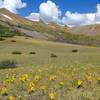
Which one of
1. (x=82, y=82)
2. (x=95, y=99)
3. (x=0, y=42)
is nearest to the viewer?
(x=95, y=99)

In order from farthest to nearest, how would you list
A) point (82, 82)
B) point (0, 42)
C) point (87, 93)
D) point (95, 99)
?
point (0, 42), point (82, 82), point (87, 93), point (95, 99)

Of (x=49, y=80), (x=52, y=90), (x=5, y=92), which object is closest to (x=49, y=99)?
(x=52, y=90)

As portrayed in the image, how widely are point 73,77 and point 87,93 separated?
3.88 m

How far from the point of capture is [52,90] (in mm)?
16344

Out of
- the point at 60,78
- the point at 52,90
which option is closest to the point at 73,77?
the point at 60,78

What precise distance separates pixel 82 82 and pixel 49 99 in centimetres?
345

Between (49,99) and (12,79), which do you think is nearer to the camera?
(49,99)

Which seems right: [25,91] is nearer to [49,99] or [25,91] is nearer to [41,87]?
[41,87]

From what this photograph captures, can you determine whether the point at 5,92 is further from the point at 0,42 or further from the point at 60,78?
the point at 0,42

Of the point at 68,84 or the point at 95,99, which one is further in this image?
the point at 68,84

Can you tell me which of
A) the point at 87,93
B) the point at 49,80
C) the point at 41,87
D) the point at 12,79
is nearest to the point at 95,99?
the point at 87,93

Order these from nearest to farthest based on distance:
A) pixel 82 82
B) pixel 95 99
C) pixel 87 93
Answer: pixel 95 99 < pixel 87 93 < pixel 82 82

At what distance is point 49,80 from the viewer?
18.6 m

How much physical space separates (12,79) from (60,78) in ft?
10.1
